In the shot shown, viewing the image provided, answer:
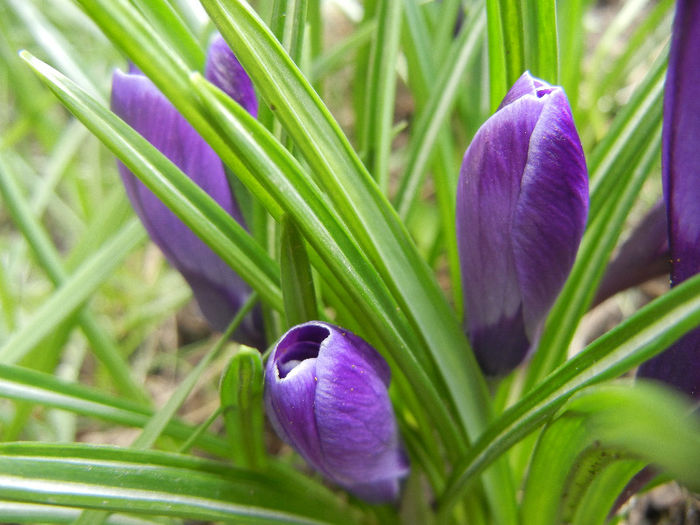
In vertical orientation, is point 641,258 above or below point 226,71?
below

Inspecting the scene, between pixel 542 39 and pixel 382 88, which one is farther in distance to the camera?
pixel 382 88

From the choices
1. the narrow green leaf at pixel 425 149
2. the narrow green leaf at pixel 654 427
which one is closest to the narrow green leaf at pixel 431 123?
the narrow green leaf at pixel 425 149

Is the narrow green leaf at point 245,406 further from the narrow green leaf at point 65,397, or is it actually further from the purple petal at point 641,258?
the purple petal at point 641,258

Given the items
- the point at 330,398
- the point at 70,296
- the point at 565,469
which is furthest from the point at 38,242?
the point at 565,469

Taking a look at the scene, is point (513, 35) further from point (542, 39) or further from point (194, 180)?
point (194, 180)


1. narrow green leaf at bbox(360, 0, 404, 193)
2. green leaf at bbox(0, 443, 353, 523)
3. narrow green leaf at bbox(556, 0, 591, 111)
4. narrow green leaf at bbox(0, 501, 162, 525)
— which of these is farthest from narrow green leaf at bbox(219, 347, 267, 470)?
narrow green leaf at bbox(556, 0, 591, 111)

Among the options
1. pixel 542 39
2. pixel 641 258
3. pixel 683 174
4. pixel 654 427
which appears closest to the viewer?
pixel 654 427

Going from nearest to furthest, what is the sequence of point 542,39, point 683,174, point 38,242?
point 683,174, point 542,39, point 38,242

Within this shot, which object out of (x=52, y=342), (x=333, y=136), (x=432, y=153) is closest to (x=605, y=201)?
(x=432, y=153)
